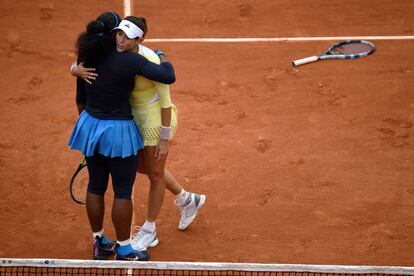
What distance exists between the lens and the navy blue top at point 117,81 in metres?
5.09

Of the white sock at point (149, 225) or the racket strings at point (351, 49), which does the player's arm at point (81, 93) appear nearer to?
the white sock at point (149, 225)

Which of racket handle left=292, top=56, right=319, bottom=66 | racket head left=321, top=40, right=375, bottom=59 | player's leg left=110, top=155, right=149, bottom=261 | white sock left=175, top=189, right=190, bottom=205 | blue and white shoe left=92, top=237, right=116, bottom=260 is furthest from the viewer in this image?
racket head left=321, top=40, right=375, bottom=59

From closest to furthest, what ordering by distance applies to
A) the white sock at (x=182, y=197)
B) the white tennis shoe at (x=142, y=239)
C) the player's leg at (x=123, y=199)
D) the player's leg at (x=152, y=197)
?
the player's leg at (x=123, y=199) < the player's leg at (x=152, y=197) < the white tennis shoe at (x=142, y=239) < the white sock at (x=182, y=197)

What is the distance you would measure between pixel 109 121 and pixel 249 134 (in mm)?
2644

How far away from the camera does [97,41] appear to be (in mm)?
5051

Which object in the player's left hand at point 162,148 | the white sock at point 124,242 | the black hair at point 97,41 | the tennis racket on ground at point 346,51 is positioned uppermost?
the black hair at point 97,41

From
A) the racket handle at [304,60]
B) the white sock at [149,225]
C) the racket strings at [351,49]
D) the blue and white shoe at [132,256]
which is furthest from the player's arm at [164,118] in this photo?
the racket strings at [351,49]

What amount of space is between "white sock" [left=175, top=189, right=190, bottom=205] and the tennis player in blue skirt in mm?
657

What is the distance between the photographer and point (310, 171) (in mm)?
7156

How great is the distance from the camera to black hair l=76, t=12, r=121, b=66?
5.06 metres

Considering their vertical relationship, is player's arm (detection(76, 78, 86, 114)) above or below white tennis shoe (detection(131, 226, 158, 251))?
above

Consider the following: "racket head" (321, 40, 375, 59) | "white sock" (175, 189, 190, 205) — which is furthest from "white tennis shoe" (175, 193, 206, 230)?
"racket head" (321, 40, 375, 59)

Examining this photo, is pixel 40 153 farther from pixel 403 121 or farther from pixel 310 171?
pixel 403 121

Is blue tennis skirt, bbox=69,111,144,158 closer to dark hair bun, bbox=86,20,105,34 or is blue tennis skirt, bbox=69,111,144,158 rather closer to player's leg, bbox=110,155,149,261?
player's leg, bbox=110,155,149,261
